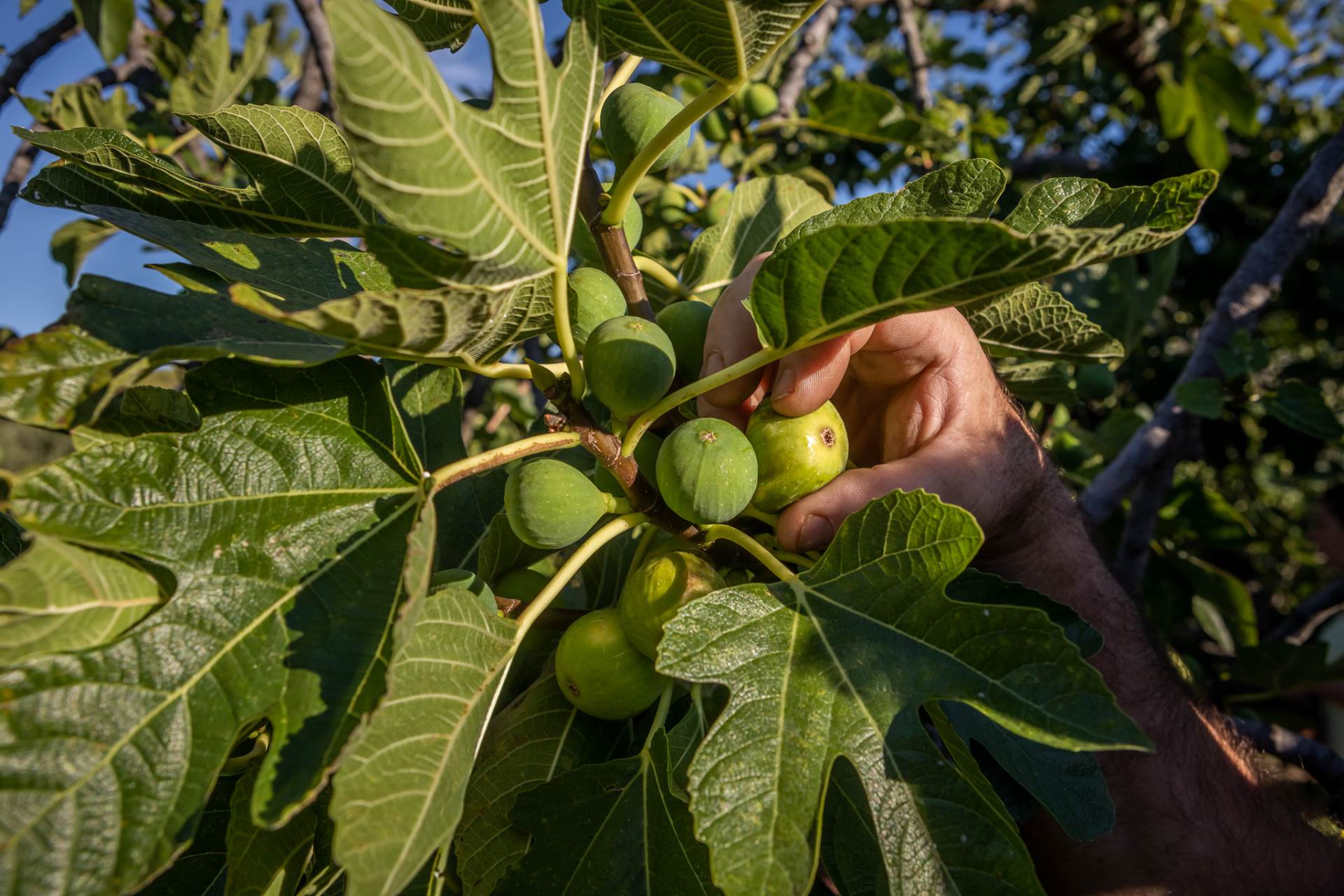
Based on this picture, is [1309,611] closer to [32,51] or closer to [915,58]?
[915,58]

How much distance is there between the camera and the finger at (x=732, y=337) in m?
1.16

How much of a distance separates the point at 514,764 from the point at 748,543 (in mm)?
484

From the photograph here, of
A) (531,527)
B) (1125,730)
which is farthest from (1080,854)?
(531,527)

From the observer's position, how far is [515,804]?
1.16 m

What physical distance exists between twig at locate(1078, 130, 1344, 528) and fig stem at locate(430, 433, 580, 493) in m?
1.73

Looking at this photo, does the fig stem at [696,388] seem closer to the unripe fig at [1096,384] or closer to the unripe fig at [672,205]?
the unripe fig at [672,205]

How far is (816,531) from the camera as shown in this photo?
1.19 meters

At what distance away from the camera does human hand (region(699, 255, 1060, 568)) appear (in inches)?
46.4

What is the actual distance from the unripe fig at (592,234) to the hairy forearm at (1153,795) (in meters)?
0.99

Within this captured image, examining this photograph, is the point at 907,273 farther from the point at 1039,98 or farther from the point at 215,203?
Answer: the point at 1039,98

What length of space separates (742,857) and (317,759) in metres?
0.46

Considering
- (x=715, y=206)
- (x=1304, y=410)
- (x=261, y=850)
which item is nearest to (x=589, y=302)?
(x=261, y=850)

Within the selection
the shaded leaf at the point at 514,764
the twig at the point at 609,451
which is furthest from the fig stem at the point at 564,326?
the shaded leaf at the point at 514,764

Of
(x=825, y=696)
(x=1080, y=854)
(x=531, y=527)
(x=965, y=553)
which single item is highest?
(x=531, y=527)
